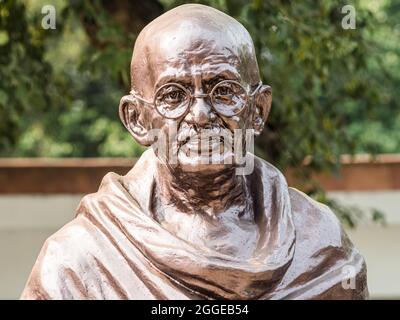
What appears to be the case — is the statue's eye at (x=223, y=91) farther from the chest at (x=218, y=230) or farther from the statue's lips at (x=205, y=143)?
the chest at (x=218, y=230)

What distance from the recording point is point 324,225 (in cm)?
423

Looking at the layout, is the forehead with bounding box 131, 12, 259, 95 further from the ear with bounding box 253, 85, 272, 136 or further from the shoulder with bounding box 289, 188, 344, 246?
the shoulder with bounding box 289, 188, 344, 246

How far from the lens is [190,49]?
4039mm

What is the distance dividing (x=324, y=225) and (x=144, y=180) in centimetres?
54

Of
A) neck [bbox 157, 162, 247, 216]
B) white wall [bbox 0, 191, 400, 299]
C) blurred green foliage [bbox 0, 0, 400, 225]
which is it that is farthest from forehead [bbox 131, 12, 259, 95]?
white wall [bbox 0, 191, 400, 299]

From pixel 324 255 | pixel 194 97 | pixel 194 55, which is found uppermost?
pixel 194 55

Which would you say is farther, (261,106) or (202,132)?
(261,106)

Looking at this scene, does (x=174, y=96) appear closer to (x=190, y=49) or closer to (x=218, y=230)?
(x=190, y=49)

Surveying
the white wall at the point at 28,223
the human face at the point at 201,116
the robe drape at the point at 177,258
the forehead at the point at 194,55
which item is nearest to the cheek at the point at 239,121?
the human face at the point at 201,116

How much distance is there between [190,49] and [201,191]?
1.36ft

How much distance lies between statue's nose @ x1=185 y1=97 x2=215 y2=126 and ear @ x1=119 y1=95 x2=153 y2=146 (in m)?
0.19

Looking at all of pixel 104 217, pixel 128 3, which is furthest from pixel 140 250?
pixel 128 3

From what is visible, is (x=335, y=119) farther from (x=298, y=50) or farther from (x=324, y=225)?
(x=324, y=225)

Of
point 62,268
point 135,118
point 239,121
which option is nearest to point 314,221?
point 239,121
